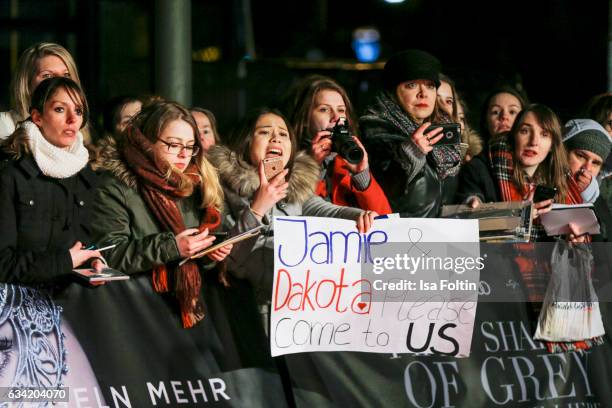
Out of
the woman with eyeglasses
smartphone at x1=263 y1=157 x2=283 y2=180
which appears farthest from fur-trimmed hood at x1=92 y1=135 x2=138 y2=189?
Answer: smartphone at x1=263 y1=157 x2=283 y2=180

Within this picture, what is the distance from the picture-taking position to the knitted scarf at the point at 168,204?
6.09 meters

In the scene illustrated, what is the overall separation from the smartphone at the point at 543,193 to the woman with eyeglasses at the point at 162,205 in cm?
181

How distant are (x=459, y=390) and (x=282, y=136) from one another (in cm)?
166

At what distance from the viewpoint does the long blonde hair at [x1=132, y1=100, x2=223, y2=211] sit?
6.20 m

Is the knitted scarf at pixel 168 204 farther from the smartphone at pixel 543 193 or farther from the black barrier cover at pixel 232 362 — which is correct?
the smartphone at pixel 543 193

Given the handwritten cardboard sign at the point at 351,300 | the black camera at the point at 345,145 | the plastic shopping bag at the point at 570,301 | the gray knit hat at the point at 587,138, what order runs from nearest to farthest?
the handwritten cardboard sign at the point at 351,300, the black camera at the point at 345,145, the plastic shopping bag at the point at 570,301, the gray knit hat at the point at 587,138

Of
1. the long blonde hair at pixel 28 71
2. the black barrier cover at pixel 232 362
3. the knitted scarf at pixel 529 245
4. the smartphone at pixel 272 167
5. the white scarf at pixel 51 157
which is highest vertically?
the long blonde hair at pixel 28 71

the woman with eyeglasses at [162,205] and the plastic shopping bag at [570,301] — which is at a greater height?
the woman with eyeglasses at [162,205]

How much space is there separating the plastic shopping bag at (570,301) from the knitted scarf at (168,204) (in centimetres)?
201

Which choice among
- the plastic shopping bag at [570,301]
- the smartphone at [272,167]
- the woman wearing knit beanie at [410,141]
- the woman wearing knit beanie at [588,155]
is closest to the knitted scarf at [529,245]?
the plastic shopping bag at [570,301]

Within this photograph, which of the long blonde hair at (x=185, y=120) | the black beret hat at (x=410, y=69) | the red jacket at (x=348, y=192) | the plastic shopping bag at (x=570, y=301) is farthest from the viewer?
the black beret hat at (x=410, y=69)

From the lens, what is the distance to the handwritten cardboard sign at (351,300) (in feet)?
20.9

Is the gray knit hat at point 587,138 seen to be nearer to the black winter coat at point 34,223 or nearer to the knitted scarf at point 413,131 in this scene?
the knitted scarf at point 413,131

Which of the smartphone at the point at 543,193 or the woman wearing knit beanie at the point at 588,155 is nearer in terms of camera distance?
the smartphone at the point at 543,193
